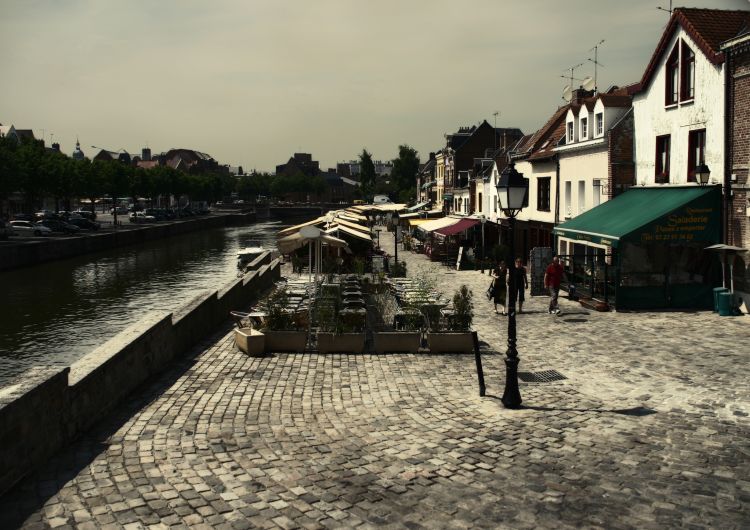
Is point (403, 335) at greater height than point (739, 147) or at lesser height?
lesser

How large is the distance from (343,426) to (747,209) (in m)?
14.3

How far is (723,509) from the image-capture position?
267 inches

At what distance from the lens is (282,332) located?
13969 millimetres

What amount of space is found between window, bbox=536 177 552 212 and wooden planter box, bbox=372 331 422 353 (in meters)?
19.7

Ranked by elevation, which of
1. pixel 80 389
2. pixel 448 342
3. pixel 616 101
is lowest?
pixel 448 342

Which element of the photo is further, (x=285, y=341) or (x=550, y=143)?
(x=550, y=143)

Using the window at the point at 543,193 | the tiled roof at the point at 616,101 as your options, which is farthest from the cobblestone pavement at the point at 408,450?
the window at the point at 543,193

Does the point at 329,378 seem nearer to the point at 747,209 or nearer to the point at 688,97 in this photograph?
the point at 747,209

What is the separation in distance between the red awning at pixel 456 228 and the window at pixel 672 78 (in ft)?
41.8

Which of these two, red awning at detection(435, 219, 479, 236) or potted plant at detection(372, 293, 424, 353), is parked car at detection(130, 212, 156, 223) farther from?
potted plant at detection(372, 293, 424, 353)

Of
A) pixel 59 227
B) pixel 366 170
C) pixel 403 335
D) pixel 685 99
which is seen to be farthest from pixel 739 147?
pixel 366 170

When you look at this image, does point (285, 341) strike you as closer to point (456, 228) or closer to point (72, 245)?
point (456, 228)

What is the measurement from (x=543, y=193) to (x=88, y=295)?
76.1 ft

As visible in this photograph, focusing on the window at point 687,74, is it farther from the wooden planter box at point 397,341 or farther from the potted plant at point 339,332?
the potted plant at point 339,332
